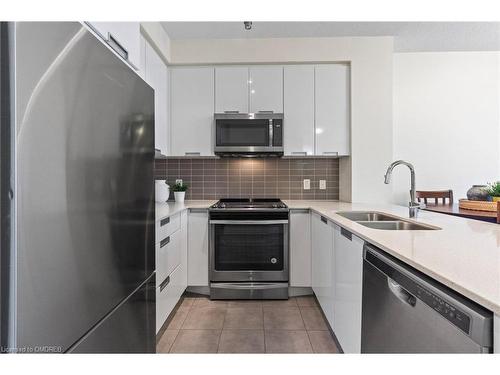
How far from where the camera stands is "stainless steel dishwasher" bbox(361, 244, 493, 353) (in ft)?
2.15

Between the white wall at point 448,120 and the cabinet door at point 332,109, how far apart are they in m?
0.90

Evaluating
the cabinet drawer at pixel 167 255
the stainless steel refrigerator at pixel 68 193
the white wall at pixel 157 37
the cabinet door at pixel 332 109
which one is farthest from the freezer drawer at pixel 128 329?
the cabinet door at pixel 332 109

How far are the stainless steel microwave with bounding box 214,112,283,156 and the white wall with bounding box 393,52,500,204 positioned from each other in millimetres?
1569

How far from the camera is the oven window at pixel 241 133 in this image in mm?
2748

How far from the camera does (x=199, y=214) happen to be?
2607 mm

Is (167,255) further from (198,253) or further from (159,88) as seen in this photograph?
(159,88)

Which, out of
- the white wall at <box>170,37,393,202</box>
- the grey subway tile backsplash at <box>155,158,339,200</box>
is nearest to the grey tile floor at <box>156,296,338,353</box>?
the grey subway tile backsplash at <box>155,158,339,200</box>

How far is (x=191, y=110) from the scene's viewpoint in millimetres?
2846

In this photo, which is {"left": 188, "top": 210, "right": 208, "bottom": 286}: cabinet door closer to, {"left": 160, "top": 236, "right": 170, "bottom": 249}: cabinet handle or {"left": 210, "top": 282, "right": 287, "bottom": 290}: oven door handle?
{"left": 210, "top": 282, "right": 287, "bottom": 290}: oven door handle

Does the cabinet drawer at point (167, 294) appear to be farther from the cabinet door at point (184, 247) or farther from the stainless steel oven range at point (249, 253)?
the stainless steel oven range at point (249, 253)

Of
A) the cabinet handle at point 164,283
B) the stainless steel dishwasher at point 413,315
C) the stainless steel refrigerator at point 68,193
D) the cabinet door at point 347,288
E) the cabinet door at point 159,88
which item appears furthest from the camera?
the cabinet door at point 159,88

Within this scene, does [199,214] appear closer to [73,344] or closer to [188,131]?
[188,131]

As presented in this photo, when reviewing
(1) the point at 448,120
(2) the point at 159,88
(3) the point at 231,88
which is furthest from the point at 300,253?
(1) the point at 448,120
